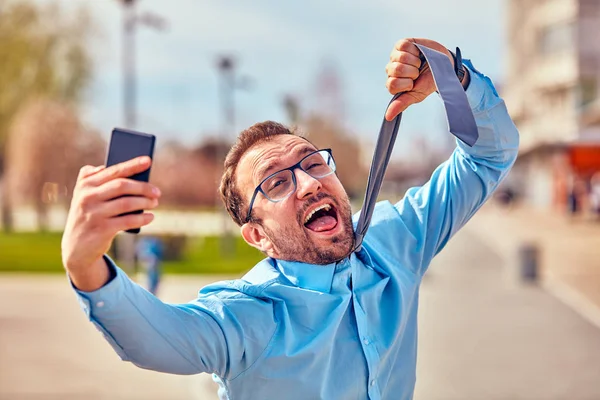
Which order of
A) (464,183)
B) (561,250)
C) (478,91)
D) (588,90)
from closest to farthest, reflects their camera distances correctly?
(478,91) → (464,183) → (561,250) → (588,90)

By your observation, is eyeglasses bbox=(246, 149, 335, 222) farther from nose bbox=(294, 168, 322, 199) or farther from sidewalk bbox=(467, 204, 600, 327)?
sidewalk bbox=(467, 204, 600, 327)

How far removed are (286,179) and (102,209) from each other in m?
0.84

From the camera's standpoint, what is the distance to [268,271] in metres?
2.42

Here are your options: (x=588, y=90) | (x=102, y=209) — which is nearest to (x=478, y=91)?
(x=102, y=209)

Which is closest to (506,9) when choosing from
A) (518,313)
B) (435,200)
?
(518,313)

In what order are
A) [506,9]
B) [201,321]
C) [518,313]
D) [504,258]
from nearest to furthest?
[201,321] → [518,313] → [504,258] → [506,9]

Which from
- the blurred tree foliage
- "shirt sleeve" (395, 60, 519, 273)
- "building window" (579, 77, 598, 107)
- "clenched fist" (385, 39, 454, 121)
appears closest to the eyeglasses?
"clenched fist" (385, 39, 454, 121)

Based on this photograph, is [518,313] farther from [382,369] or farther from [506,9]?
[506,9]

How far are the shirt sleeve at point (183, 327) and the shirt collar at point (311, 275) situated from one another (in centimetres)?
14

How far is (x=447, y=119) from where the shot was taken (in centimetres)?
224

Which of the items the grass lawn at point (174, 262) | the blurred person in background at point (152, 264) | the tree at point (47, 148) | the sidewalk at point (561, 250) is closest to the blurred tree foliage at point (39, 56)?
the tree at point (47, 148)

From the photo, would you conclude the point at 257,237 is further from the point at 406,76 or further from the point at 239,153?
the point at 406,76

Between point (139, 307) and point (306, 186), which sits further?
point (306, 186)

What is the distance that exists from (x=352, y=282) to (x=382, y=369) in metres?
0.26
